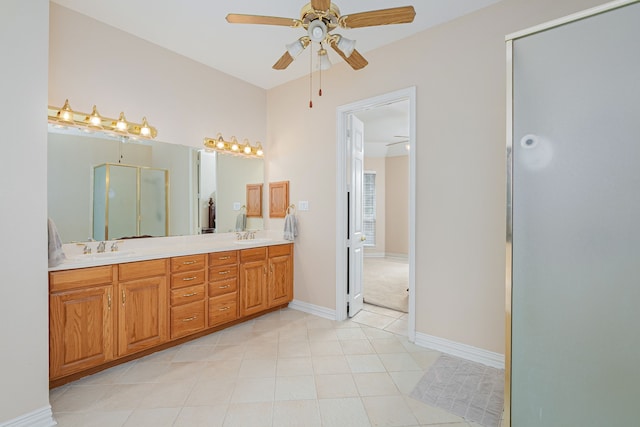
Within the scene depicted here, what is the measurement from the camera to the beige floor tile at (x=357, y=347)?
2.58m

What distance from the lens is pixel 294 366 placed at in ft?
7.61

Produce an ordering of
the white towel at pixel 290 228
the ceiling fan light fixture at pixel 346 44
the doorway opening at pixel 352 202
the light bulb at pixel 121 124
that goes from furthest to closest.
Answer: the white towel at pixel 290 228 → the doorway opening at pixel 352 202 → the light bulb at pixel 121 124 → the ceiling fan light fixture at pixel 346 44

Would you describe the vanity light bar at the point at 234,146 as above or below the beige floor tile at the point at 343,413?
above

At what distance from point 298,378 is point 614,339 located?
1.82m

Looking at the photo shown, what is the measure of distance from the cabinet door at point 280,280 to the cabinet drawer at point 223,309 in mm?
490

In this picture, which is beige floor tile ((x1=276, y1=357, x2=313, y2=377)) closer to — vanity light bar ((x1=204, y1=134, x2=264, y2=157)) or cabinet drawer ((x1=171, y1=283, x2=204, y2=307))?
cabinet drawer ((x1=171, y1=283, x2=204, y2=307))

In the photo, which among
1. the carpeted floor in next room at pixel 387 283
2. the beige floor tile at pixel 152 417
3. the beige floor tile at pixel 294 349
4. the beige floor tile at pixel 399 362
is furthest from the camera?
the carpeted floor in next room at pixel 387 283

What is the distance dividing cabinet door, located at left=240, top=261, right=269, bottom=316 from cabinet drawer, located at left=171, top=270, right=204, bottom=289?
1.53 ft

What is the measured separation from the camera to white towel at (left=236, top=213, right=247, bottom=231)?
368cm

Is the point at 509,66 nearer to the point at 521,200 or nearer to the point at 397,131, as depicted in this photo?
the point at 521,200

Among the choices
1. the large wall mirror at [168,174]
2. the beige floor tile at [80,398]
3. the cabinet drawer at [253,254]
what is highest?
the large wall mirror at [168,174]

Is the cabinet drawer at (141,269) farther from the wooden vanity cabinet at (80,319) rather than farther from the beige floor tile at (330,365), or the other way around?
the beige floor tile at (330,365)

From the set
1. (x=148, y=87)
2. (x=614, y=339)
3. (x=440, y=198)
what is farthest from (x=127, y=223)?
(x=614, y=339)

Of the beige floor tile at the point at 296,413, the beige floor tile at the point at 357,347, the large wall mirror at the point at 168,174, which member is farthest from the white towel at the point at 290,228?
the beige floor tile at the point at 296,413
